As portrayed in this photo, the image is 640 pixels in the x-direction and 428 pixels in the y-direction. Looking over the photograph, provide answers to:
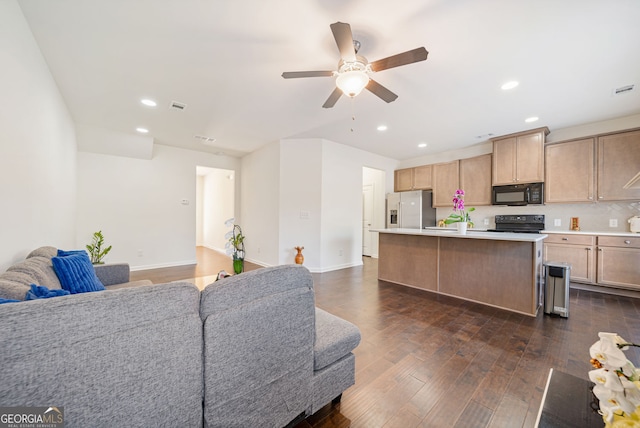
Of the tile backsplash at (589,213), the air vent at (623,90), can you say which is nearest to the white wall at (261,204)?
the tile backsplash at (589,213)

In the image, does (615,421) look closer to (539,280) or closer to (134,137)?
(539,280)

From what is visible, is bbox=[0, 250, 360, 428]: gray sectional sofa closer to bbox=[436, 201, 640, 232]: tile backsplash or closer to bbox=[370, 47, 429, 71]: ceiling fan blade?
bbox=[370, 47, 429, 71]: ceiling fan blade

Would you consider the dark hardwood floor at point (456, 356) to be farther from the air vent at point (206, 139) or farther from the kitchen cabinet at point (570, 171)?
the air vent at point (206, 139)

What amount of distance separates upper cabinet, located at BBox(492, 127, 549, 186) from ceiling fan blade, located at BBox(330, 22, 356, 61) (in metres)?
4.07

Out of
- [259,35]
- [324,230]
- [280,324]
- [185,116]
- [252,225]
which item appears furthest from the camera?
[252,225]

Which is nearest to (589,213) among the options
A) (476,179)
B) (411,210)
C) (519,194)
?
(519,194)

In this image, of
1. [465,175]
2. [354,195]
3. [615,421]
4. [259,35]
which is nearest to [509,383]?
[615,421]

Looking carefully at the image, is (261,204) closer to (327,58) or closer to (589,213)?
(327,58)

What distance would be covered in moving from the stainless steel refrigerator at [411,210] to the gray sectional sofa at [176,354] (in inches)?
183

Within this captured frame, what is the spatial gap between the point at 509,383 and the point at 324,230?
3.49 metres

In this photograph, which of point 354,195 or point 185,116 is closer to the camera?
point 185,116

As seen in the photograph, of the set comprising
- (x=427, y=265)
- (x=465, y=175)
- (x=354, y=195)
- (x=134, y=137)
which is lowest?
(x=427, y=265)

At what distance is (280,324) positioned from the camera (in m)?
1.17

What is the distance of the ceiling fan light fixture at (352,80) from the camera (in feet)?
6.73
